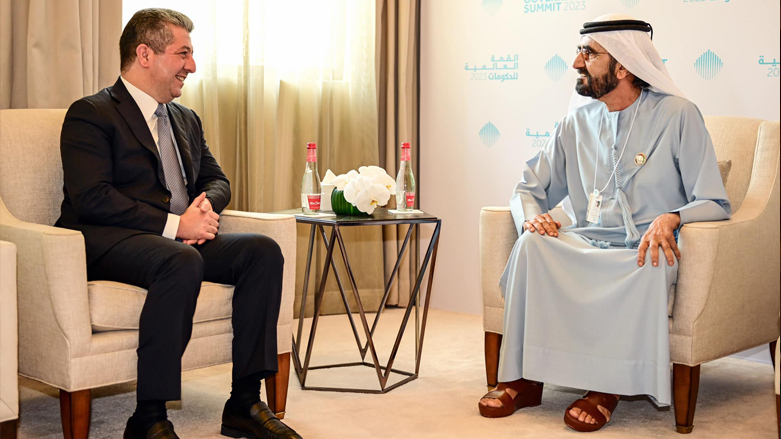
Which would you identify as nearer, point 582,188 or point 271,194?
point 582,188

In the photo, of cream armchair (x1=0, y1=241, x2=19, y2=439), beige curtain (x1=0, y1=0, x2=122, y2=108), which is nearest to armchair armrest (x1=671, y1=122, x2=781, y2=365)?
cream armchair (x1=0, y1=241, x2=19, y2=439)

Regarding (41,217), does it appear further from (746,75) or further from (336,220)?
(746,75)

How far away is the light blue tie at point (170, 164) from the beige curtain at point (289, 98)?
3.75 feet

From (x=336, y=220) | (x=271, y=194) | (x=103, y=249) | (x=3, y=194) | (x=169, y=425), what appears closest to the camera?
(x=169, y=425)

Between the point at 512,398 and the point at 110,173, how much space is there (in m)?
1.54

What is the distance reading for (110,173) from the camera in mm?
2652

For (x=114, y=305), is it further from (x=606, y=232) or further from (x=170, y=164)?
(x=606, y=232)

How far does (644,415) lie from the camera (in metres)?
2.95

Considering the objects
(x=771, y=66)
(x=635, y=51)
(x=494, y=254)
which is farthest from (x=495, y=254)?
(x=771, y=66)

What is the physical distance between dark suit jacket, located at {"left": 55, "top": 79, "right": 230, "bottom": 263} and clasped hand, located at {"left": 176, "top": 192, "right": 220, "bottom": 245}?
0.07 metres

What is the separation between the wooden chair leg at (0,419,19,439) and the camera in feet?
7.47

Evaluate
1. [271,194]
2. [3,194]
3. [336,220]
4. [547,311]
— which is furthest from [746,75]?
[3,194]

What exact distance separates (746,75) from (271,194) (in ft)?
7.72

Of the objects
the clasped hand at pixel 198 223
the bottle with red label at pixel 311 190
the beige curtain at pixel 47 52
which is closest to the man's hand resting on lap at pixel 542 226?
the bottle with red label at pixel 311 190
